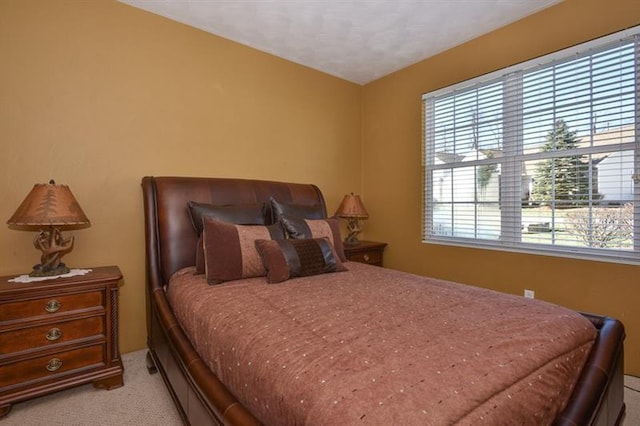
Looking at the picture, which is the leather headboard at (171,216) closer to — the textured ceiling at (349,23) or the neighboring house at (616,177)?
the textured ceiling at (349,23)

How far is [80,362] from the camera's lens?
6.08 ft

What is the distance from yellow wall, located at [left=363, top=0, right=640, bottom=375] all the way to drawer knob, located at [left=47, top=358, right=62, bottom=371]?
9.36 feet

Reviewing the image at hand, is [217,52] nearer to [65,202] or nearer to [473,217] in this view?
[65,202]

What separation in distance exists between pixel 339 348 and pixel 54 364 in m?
1.76

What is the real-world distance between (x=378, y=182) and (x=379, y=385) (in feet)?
9.96

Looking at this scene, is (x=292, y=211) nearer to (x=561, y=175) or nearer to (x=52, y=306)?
(x=52, y=306)

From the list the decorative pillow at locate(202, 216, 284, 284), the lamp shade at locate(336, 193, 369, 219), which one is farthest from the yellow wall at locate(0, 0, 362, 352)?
the decorative pillow at locate(202, 216, 284, 284)

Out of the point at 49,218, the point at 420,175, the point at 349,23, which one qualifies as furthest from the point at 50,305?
the point at 420,175

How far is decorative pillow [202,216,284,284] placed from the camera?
190 centimetres

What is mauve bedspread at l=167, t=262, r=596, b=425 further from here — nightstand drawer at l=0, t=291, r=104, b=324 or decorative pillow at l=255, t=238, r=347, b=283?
nightstand drawer at l=0, t=291, r=104, b=324

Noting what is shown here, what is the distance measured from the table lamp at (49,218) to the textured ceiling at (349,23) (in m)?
1.51

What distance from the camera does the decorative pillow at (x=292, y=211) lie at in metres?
2.48

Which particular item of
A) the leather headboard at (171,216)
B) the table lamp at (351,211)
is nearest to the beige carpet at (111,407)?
the leather headboard at (171,216)

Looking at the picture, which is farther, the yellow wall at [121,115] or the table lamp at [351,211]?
the table lamp at [351,211]
